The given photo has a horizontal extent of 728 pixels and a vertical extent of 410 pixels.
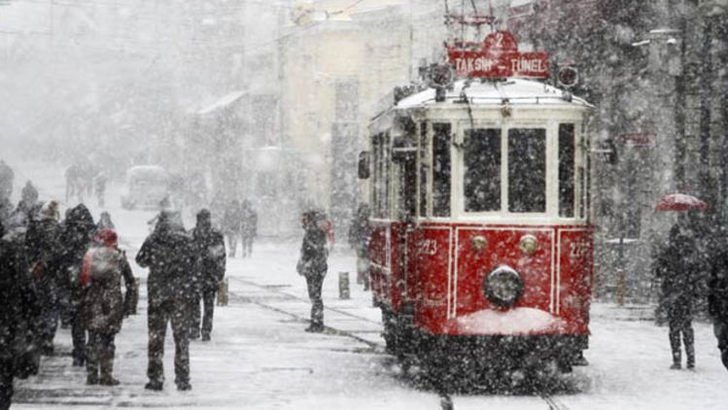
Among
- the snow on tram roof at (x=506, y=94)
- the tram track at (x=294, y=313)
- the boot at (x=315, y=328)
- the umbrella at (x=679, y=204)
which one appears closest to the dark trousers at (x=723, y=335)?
the snow on tram roof at (x=506, y=94)

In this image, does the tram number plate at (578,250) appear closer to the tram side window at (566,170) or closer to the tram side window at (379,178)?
the tram side window at (566,170)

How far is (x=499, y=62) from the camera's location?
1720 cm

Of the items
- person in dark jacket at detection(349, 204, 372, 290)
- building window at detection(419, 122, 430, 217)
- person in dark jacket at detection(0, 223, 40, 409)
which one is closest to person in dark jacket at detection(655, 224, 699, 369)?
building window at detection(419, 122, 430, 217)

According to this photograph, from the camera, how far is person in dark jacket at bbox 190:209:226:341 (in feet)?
70.2

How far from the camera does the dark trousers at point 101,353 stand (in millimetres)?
16094

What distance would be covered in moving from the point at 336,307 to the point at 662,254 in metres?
11.1

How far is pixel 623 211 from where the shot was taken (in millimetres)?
33844

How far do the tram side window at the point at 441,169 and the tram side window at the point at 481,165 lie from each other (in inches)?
7.3

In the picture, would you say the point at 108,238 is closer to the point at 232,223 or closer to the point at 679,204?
the point at 679,204

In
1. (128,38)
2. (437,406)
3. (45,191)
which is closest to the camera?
(437,406)

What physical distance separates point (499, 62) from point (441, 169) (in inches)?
58.4

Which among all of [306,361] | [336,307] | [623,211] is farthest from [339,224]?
[306,361]

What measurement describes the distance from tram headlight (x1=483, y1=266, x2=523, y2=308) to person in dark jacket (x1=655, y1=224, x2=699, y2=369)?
3.47 m

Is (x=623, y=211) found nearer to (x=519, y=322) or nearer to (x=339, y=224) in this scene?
(x=519, y=322)
